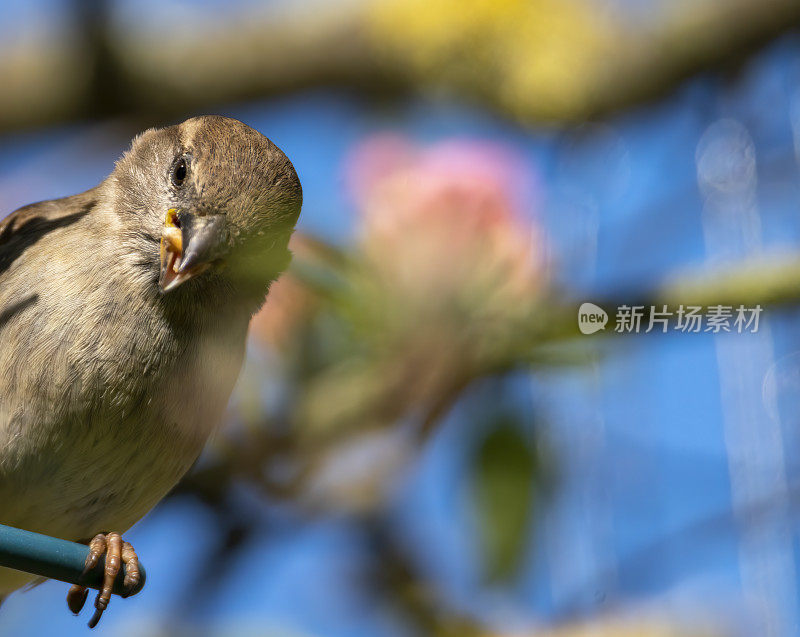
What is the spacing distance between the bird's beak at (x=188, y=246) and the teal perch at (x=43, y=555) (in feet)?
1.97

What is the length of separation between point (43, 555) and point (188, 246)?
0.73 meters

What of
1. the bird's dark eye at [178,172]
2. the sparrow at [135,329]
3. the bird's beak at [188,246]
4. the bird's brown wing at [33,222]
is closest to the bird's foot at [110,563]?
the sparrow at [135,329]

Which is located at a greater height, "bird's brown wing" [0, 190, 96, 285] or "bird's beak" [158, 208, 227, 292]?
"bird's brown wing" [0, 190, 96, 285]

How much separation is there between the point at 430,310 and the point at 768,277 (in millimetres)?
868

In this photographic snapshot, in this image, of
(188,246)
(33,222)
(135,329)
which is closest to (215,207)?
(188,246)

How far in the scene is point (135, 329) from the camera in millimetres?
2283

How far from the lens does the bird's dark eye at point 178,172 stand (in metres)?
2.36

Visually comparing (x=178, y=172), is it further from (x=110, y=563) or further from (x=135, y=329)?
(x=110, y=563)

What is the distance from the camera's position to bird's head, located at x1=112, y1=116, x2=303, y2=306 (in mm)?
2236

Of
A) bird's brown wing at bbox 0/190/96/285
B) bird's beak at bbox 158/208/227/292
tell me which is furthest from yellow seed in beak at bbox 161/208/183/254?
bird's brown wing at bbox 0/190/96/285

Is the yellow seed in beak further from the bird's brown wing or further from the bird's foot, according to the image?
the bird's foot

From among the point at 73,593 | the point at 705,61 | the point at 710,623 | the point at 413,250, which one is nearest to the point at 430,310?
the point at 413,250

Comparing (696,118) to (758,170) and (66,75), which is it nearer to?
(758,170)

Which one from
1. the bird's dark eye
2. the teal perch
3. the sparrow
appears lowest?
the teal perch
